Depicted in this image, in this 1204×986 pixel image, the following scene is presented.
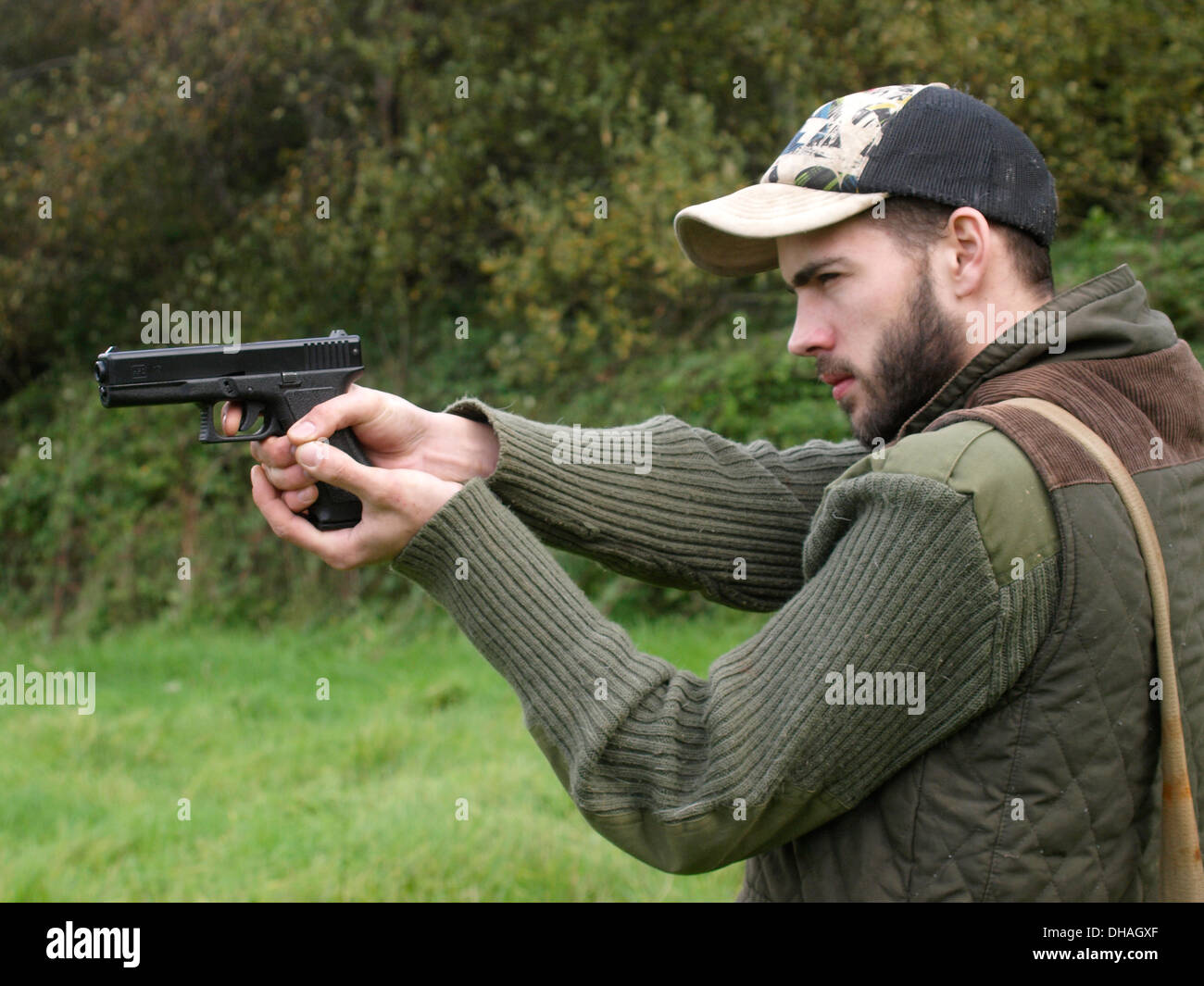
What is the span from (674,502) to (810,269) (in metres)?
0.54

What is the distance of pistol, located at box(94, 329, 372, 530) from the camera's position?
221cm

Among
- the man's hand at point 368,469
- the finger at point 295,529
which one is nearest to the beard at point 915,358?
the man's hand at point 368,469

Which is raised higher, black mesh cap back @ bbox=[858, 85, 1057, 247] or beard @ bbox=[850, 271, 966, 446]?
black mesh cap back @ bbox=[858, 85, 1057, 247]

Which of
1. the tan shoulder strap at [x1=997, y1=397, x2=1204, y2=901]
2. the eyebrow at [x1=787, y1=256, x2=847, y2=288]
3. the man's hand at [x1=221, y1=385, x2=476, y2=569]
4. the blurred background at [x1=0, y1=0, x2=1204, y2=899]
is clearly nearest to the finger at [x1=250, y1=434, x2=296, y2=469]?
the man's hand at [x1=221, y1=385, x2=476, y2=569]

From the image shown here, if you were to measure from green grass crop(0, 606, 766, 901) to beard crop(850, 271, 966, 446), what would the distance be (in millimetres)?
2334

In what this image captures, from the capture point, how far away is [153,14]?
9086 millimetres

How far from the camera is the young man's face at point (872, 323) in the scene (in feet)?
6.21

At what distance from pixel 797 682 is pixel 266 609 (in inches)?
282

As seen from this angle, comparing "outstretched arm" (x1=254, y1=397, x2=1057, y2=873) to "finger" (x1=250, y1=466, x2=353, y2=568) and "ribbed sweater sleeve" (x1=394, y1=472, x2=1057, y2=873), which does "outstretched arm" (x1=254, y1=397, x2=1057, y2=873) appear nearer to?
"ribbed sweater sleeve" (x1=394, y1=472, x2=1057, y2=873)

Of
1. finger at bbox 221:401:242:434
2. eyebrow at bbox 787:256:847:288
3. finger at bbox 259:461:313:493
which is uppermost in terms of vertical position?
eyebrow at bbox 787:256:847:288

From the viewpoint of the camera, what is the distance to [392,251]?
348 inches

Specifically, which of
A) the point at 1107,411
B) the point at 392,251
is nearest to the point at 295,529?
the point at 1107,411

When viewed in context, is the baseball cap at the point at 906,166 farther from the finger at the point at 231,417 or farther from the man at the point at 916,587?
the finger at the point at 231,417
